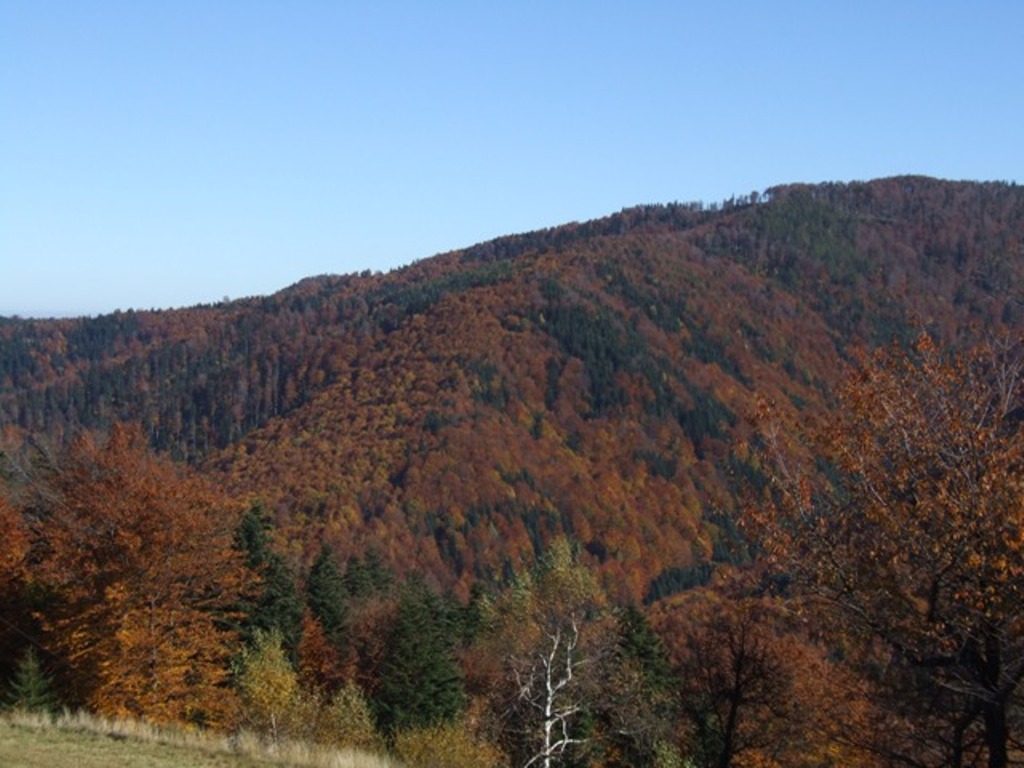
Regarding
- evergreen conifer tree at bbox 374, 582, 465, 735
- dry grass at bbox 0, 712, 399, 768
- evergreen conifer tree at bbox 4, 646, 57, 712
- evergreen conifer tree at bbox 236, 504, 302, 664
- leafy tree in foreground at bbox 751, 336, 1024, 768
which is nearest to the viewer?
leafy tree in foreground at bbox 751, 336, 1024, 768

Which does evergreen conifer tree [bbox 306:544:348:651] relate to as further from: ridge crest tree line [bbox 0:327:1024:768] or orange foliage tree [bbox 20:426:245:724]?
orange foliage tree [bbox 20:426:245:724]

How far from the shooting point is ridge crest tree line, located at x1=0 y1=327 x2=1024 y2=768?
32.2ft

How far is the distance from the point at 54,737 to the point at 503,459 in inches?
5006

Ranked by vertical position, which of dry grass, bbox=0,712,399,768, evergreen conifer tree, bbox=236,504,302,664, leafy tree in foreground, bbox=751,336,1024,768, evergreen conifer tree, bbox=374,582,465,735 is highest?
leafy tree in foreground, bbox=751,336,1024,768

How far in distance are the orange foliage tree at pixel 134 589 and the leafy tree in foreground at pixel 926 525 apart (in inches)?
590

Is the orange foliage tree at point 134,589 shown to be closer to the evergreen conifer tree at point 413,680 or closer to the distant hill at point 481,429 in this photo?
the evergreen conifer tree at point 413,680

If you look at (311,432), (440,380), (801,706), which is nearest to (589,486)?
(440,380)

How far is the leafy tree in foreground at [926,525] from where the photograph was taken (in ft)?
30.5

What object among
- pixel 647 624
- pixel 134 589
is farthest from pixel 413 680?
pixel 134 589

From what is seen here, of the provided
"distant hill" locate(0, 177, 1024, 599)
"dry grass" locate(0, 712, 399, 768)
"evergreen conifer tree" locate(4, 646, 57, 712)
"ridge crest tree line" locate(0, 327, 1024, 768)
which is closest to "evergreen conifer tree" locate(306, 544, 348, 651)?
"ridge crest tree line" locate(0, 327, 1024, 768)

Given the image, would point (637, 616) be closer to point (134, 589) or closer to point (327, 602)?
point (327, 602)

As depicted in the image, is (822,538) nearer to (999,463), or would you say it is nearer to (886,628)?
(886,628)

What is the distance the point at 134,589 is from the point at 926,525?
17.1 metres

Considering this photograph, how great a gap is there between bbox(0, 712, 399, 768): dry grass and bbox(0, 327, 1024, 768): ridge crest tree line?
4904 millimetres
